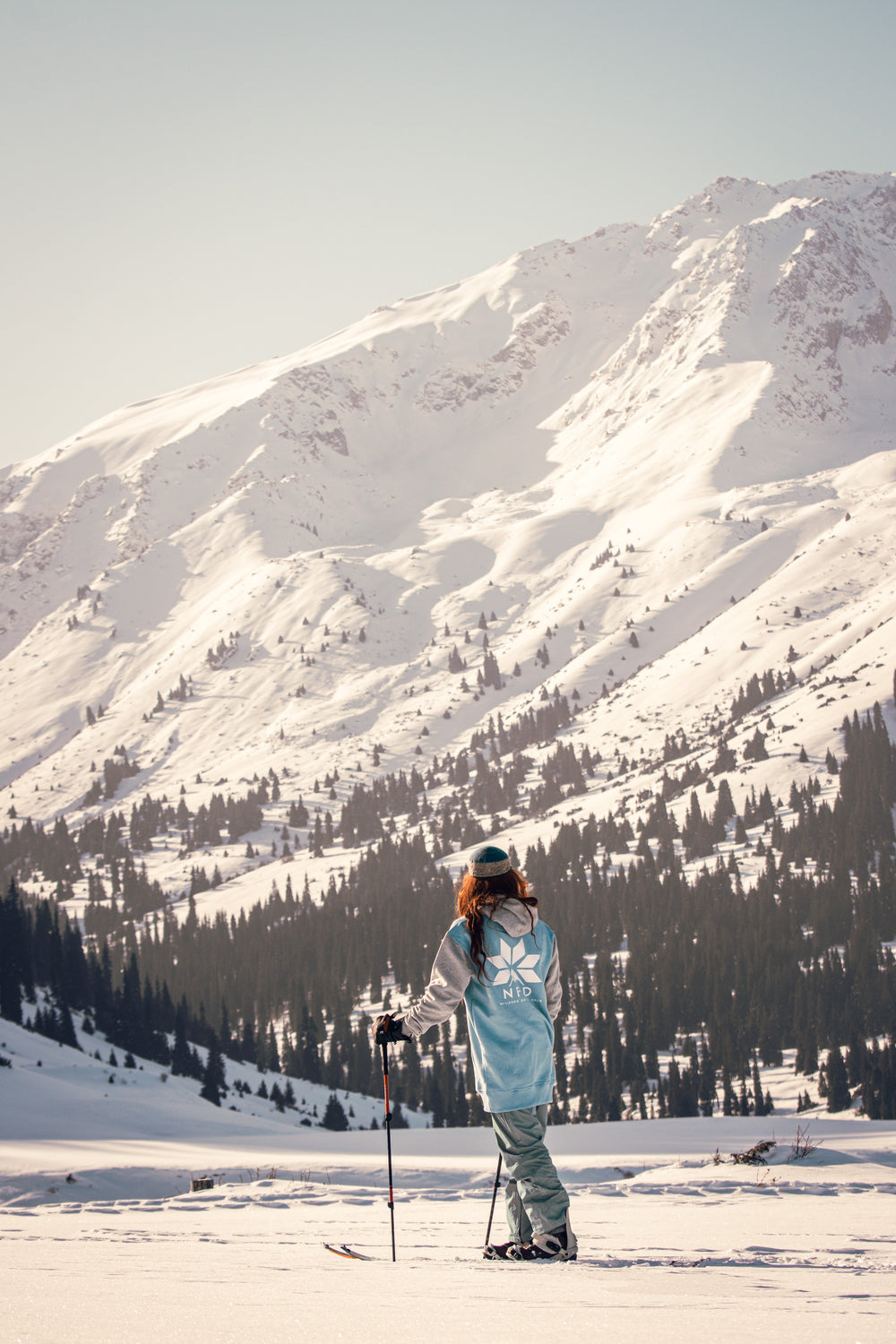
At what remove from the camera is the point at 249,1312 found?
5.45m

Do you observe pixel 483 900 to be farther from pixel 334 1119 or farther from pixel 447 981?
pixel 334 1119

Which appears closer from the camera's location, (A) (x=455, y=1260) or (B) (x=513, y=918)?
(A) (x=455, y=1260)

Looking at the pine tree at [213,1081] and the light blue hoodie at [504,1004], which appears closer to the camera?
the light blue hoodie at [504,1004]

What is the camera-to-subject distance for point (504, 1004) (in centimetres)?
875

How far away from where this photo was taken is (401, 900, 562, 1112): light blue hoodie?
860 centimetres

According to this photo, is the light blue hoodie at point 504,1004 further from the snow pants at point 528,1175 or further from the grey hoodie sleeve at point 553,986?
the grey hoodie sleeve at point 553,986

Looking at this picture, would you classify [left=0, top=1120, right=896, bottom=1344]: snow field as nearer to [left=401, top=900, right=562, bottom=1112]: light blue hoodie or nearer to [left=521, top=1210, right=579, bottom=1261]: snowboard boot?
[left=521, top=1210, right=579, bottom=1261]: snowboard boot

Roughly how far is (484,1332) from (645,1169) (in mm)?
13135

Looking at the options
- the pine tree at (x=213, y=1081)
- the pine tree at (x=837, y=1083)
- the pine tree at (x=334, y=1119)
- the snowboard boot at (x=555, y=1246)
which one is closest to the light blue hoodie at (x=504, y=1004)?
the snowboard boot at (x=555, y=1246)

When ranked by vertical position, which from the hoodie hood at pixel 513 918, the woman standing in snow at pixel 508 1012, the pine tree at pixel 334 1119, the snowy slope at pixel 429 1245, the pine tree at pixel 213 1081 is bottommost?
Answer: the pine tree at pixel 334 1119

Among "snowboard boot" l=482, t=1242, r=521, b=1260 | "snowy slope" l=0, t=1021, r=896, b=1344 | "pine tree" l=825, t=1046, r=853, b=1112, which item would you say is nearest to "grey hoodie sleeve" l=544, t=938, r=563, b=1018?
"snowboard boot" l=482, t=1242, r=521, b=1260

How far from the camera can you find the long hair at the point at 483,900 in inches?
345

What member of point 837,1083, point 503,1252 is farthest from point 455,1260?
point 837,1083

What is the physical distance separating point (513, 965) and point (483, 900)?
595mm
